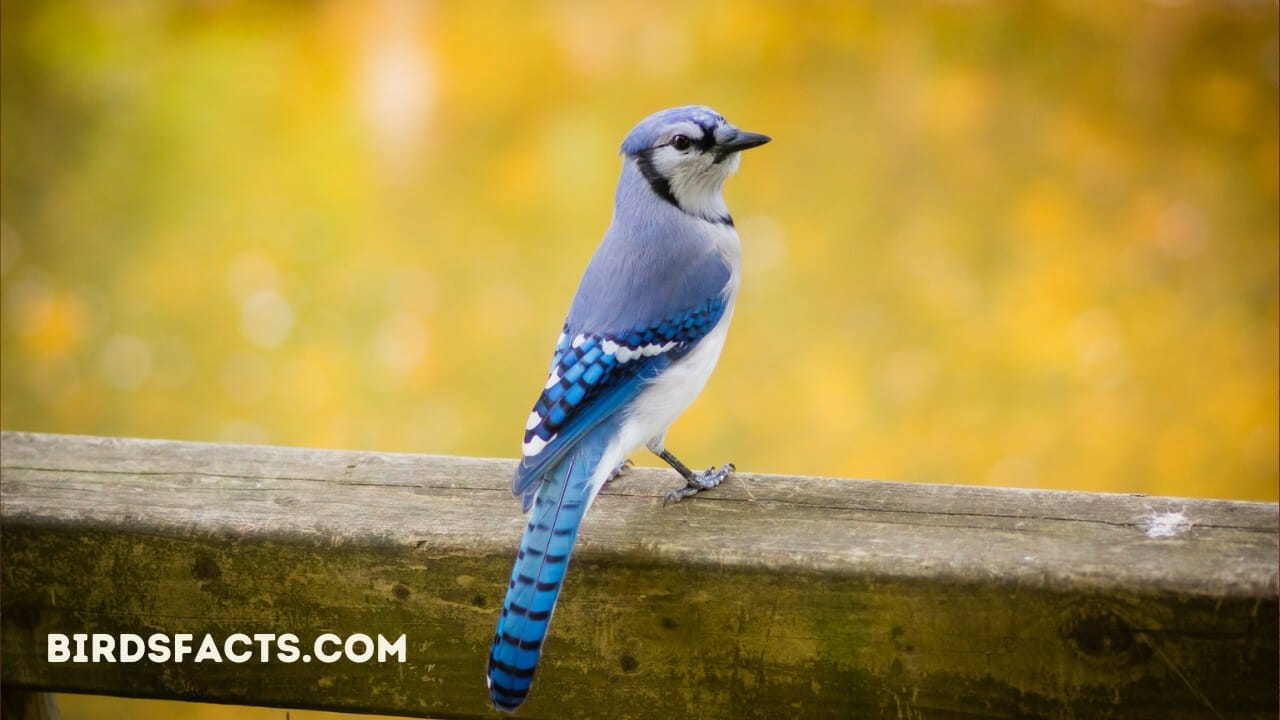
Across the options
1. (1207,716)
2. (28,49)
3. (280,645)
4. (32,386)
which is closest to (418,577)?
(280,645)

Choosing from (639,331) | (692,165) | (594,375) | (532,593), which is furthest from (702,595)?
(692,165)

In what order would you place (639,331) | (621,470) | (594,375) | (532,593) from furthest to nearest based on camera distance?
(621,470) < (639,331) < (594,375) < (532,593)

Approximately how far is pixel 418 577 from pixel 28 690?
0.73 meters

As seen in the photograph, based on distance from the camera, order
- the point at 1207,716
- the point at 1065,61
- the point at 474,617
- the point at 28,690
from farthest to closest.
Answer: the point at 1065,61 < the point at 28,690 < the point at 474,617 < the point at 1207,716

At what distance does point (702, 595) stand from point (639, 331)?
1.91ft

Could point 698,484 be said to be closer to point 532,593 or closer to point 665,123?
point 532,593

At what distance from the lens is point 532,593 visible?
166 centimetres

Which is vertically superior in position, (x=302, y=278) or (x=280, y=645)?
Answer: (x=302, y=278)

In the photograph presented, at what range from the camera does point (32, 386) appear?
472 cm

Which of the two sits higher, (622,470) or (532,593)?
(622,470)

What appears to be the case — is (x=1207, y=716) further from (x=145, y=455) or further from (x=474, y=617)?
(x=145, y=455)

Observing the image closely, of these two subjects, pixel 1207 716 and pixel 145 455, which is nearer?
pixel 1207 716

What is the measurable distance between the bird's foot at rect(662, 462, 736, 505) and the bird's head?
55 centimetres

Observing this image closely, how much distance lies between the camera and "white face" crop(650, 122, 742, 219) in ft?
7.72
